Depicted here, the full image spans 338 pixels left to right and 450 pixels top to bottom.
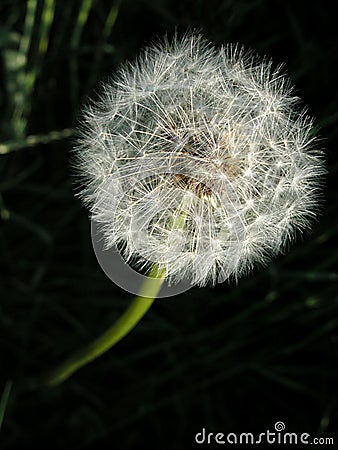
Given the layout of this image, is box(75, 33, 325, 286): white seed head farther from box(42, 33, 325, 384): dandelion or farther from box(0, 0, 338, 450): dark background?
box(0, 0, 338, 450): dark background

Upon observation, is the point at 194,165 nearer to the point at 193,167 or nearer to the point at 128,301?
the point at 193,167

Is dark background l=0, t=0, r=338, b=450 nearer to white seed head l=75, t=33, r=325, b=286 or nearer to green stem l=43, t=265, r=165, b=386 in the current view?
green stem l=43, t=265, r=165, b=386

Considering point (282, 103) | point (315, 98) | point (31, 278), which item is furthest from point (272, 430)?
point (282, 103)

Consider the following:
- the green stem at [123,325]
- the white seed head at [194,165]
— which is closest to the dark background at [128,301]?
the green stem at [123,325]

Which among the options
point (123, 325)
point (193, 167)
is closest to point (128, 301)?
point (123, 325)

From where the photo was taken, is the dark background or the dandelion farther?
the dark background

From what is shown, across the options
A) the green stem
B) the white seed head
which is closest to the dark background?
the green stem

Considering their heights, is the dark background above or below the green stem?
above
